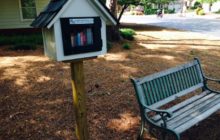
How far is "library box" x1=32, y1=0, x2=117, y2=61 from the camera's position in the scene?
3.12 m

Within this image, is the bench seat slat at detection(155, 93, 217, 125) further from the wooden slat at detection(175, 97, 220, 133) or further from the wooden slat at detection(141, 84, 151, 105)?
the wooden slat at detection(141, 84, 151, 105)

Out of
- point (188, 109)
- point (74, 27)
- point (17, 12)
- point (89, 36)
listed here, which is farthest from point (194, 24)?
point (74, 27)

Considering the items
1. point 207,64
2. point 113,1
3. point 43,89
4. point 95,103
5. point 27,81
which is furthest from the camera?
point 113,1

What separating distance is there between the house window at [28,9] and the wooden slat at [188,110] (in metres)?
13.9

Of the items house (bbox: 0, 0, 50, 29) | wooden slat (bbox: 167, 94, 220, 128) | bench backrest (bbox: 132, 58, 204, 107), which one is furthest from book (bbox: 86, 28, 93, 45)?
house (bbox: 0, 0, 50, 29)

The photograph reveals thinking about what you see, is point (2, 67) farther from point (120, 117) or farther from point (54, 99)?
point (120, 117)

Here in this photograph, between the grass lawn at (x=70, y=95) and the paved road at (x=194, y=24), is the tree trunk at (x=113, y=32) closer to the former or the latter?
the grass lawn at (x=70, y=95)

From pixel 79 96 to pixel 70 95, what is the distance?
275 cm

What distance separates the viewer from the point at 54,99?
236 inches

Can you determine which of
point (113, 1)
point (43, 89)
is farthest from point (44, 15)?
point (113, 1)

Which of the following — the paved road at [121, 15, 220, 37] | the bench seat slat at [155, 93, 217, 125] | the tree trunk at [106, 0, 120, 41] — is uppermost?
the tree trunk at [106, 0, 120, 41]

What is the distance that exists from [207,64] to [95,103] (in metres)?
5.24

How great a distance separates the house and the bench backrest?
512 inches

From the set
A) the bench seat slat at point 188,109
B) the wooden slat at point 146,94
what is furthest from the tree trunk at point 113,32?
the wooden slat at point 146,94
